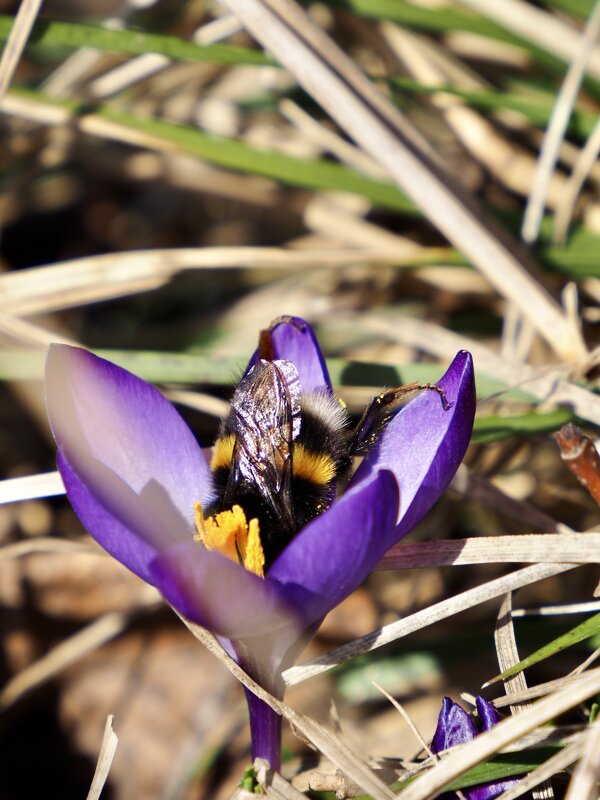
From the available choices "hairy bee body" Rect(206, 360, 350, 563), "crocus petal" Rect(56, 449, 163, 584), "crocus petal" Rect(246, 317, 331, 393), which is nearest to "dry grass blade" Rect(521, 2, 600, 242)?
"crocus petal" Rect(246, 317, 331, 393)

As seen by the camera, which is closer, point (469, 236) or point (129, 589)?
point (469, 236)

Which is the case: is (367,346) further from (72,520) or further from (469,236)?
(72,520)

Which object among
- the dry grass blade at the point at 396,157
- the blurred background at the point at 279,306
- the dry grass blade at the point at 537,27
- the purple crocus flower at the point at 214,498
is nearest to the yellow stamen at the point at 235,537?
the purple crocus flower at the point at 214,498

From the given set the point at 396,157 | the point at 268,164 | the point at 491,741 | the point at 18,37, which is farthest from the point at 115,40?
the point at 491,741

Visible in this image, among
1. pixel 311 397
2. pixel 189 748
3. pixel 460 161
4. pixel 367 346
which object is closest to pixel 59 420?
pixel 311 397

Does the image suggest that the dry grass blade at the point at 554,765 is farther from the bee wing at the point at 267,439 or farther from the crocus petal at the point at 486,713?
the bee wing at the point at 267,439

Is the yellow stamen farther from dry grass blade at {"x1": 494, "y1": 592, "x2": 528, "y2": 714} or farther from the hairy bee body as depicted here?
dry grass blade at {"x1": 494, "y1": 592, "x2": 528, "y2": 714}

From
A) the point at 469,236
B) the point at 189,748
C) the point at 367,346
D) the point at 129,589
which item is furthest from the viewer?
the point at 367,346

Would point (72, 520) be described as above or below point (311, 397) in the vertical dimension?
below

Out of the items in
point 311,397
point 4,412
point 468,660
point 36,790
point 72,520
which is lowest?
point 36,790
